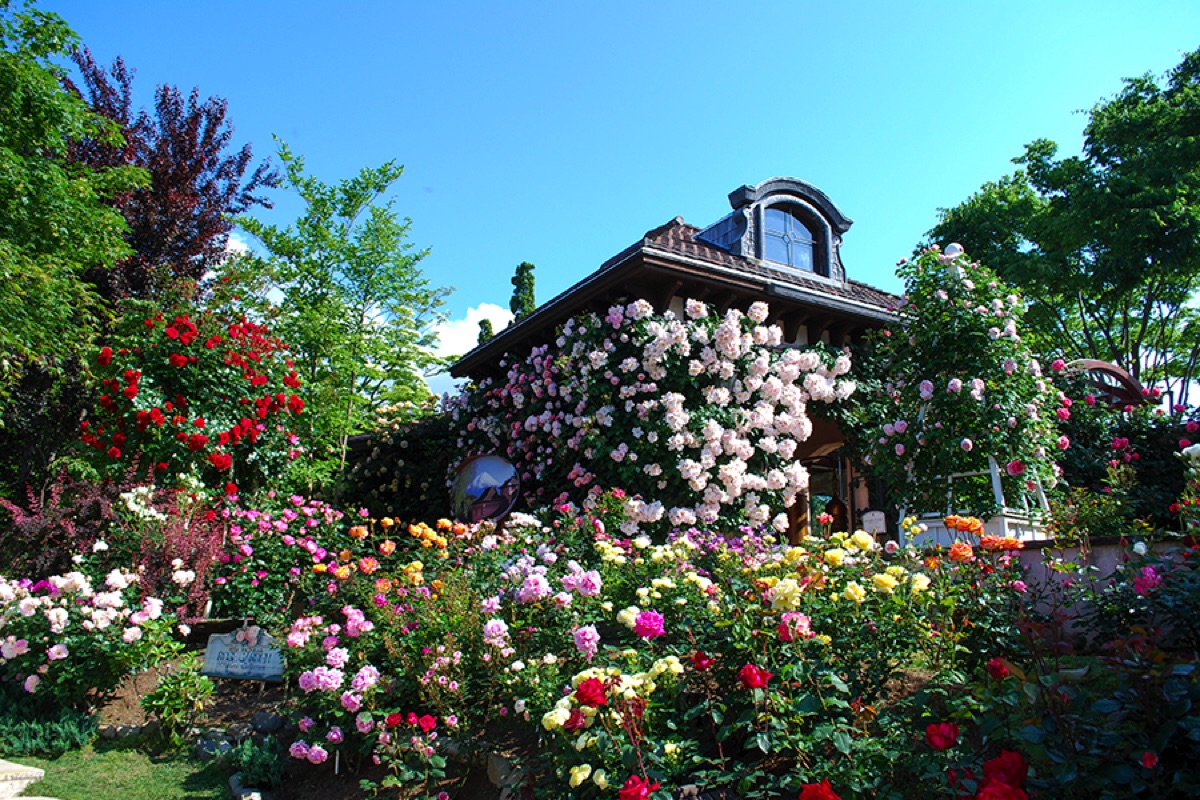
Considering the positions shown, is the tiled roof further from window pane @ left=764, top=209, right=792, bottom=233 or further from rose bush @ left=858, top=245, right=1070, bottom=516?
rose bush @ left=858, top=245, right=1070, bottom=516

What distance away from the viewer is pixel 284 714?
4.56 metres

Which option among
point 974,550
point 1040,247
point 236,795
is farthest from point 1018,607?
point 1040,247

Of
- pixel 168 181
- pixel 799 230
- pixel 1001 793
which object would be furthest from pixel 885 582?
pixel 168 181

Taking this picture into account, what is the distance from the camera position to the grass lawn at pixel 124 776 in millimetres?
4043

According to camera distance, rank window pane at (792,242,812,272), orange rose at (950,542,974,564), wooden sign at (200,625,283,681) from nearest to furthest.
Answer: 1. orange rose at (950,542,974,564)
2. wooden sign at (200,625,283,681)
3. window pane at (792,242,812,272)

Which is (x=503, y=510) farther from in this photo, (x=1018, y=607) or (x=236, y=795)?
(x=1018, y=607)

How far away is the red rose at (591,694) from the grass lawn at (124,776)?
2466 mm

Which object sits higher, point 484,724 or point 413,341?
point 413,341

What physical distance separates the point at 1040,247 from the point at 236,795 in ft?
56.7

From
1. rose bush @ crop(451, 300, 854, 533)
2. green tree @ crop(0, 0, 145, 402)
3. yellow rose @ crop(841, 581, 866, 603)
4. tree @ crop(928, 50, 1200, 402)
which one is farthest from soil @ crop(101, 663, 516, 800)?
tree @ crop(928, 50, 1200, 402)

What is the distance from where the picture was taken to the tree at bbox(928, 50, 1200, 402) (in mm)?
12734

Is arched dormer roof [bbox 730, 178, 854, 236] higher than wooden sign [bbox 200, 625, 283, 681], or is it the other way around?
arched dormer roof [bbox 730, 178, 854, 236]

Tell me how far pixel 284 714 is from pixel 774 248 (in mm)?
8448

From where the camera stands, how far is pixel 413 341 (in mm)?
12992
